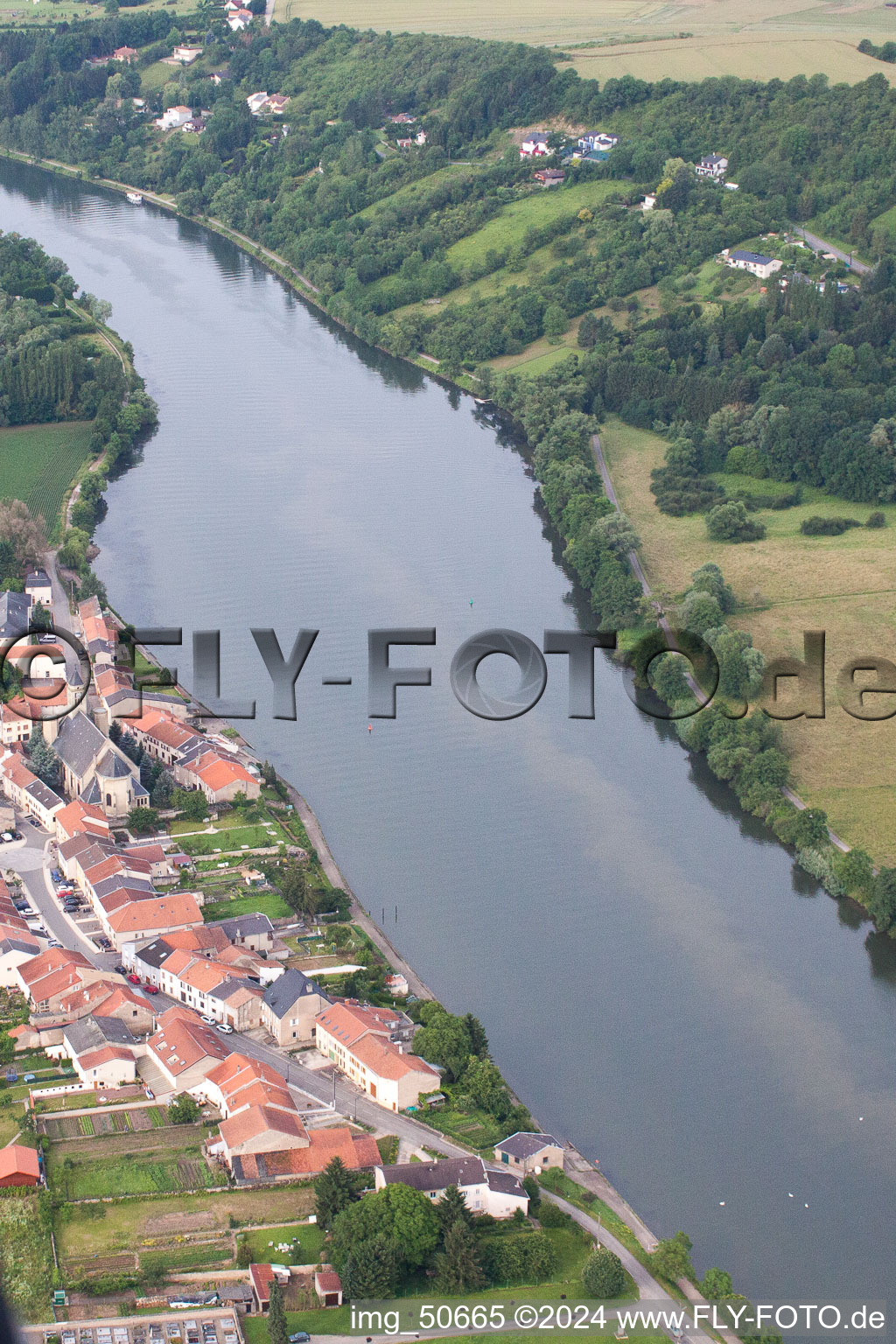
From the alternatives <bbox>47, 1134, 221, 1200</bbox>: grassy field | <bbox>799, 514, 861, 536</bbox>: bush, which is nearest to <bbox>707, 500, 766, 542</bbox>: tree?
<bbox>799, 514, 861, 536</bbox>: bush

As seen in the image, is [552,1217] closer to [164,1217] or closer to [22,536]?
[164,1217]

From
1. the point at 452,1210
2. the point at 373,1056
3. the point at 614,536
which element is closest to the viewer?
the point at 452,1210

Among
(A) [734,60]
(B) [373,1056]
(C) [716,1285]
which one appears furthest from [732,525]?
(A) [734,60]

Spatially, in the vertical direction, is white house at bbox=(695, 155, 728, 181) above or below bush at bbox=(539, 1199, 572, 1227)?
above

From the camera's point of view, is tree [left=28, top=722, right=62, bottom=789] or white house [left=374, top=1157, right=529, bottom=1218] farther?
tree [left=28, top=722, right=62, bottom=789]

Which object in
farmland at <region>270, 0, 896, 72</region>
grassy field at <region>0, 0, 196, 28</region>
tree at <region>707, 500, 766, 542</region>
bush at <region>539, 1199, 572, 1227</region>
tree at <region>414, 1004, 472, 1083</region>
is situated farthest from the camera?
grassy field at <region>0, 0, 196, 28</region>

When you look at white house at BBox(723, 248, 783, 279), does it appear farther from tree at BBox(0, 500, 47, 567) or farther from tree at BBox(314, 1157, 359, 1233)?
tree at BBox(314, 1157, 359, 1233)
